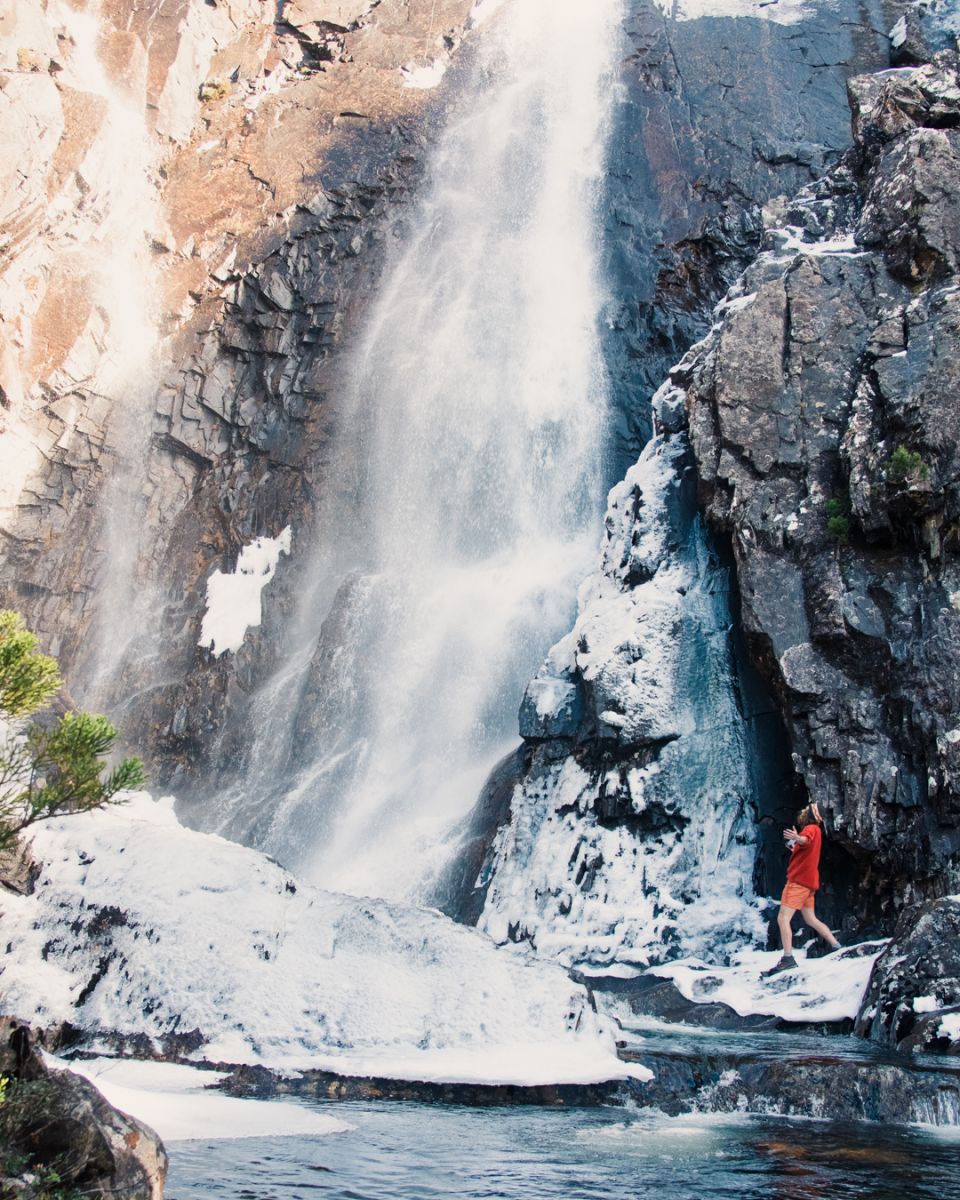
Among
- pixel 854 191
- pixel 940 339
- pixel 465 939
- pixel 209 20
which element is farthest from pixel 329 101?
pixel 465 939

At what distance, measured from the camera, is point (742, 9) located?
Answer: 38500 millimetres

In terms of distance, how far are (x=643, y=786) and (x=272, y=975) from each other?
8967 millimetres

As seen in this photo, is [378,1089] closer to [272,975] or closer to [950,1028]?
[272,975]

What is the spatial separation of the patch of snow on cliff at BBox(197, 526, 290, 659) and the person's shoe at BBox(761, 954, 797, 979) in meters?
19.8

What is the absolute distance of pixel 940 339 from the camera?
15.8 m

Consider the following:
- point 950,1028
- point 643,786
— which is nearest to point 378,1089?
point 950,1028

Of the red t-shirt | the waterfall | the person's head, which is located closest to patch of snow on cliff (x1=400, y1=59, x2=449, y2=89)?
the waterfall

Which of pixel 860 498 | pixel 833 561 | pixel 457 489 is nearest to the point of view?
pixel 860 498

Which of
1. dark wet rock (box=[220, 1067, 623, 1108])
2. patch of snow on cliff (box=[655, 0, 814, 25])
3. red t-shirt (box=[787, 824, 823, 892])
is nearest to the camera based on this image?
dark wet rock (box=[220, 1067, 623, 1108])

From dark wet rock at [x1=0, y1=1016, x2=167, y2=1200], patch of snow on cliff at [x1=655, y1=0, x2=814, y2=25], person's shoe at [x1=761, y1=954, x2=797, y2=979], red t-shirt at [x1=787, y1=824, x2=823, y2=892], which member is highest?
patch of snow on cliff at [x1=655, y1=0, x2=814, y2=25]

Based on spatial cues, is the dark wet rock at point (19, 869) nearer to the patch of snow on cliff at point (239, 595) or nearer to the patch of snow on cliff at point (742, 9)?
the patch of snow on cliff at point (239, 595)

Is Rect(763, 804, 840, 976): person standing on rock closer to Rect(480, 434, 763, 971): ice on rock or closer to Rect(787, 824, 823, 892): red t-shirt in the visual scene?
Rect(787, 824, 823, 892): red t-shirt

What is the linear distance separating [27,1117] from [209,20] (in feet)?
139

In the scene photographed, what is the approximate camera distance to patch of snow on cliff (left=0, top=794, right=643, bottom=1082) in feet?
25.6
